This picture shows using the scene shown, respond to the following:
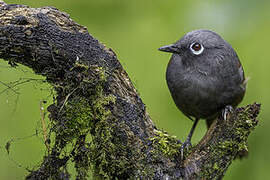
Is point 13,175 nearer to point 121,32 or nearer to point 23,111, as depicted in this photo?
point 23,111

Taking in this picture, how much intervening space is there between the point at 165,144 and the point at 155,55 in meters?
1.86

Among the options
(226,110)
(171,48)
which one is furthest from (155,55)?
(226,110)

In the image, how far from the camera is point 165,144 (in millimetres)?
3172

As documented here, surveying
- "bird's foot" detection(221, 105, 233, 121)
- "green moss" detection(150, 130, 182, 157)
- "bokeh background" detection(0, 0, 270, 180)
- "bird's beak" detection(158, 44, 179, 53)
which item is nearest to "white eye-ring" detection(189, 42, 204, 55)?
"bird's beak" detection(158, 44, 179, 53)

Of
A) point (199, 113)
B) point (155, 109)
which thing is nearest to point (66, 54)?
point (155, 109)

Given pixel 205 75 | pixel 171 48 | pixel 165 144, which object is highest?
pixel 171 48

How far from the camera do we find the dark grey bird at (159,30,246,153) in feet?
13.2

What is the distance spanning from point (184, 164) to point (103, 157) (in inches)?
28.8

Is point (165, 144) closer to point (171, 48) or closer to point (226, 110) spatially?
point (226, 110)

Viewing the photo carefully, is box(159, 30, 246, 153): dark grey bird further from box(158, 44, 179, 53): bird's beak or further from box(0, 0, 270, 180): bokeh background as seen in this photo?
box(0, 0, 270, 180): bokeh background

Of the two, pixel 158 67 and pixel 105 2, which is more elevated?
pixel 105 2

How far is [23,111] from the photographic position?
4.23 meters

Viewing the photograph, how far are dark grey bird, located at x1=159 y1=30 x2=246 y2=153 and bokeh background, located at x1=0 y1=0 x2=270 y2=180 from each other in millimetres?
218

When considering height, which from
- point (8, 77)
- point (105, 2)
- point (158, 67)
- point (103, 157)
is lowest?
point (103, 157)
